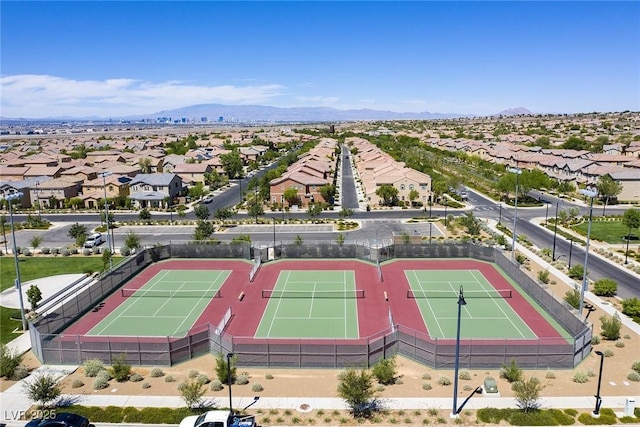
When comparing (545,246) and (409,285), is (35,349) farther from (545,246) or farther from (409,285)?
(545,246)

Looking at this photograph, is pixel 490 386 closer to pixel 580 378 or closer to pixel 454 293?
Answer: pixel 580 378

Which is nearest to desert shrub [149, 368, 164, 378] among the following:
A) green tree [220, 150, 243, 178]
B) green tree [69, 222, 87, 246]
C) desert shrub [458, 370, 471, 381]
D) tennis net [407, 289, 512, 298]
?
desert shrub [458, 370, 471, 381]

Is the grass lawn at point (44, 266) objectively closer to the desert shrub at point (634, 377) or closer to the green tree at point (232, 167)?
the desert shrub at point (634, 377)

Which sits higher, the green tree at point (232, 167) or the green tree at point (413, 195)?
the green tree at point (232, 167)

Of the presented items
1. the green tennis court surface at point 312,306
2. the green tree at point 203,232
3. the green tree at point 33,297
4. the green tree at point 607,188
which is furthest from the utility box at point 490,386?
the green tree at point 607,188

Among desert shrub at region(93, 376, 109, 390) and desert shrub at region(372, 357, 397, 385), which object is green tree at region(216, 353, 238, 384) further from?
desert shrub at region(372, 357, 397, 385)

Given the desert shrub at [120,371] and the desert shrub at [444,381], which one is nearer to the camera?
the desert shrub at [444,381]
